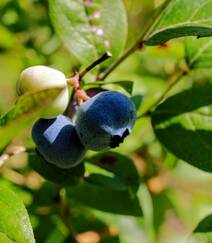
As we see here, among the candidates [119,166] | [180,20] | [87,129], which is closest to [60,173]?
[119,166]

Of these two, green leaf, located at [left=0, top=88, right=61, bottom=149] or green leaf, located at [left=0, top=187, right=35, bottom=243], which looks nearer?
green leaf, located at [left=0, top=88, right=61, bottom=149]

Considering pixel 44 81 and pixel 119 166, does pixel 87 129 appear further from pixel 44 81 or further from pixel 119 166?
pixel 119 166

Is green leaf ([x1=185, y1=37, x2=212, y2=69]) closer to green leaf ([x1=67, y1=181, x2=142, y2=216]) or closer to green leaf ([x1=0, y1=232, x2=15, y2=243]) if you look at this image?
green leaf ([x1=67, y1=181, x2=142, y2=216])

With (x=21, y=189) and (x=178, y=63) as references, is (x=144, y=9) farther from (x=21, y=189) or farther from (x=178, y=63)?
(x=21, y=189)

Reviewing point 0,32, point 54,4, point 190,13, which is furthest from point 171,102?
point 0,32

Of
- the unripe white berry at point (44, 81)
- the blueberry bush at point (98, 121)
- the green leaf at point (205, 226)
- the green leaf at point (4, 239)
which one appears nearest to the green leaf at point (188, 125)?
the blueberry bush at point (98, 121)

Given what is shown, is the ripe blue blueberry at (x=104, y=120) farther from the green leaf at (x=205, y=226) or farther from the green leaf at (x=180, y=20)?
the green leaf at (x=205, y=226)

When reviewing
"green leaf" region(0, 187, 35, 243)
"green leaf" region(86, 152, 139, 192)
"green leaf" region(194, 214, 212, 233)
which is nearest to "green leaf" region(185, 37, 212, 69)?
"green leaf" region(86, 152, 139, 192)

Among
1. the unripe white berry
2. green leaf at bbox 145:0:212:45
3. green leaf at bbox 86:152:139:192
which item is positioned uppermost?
the unripe white berry
